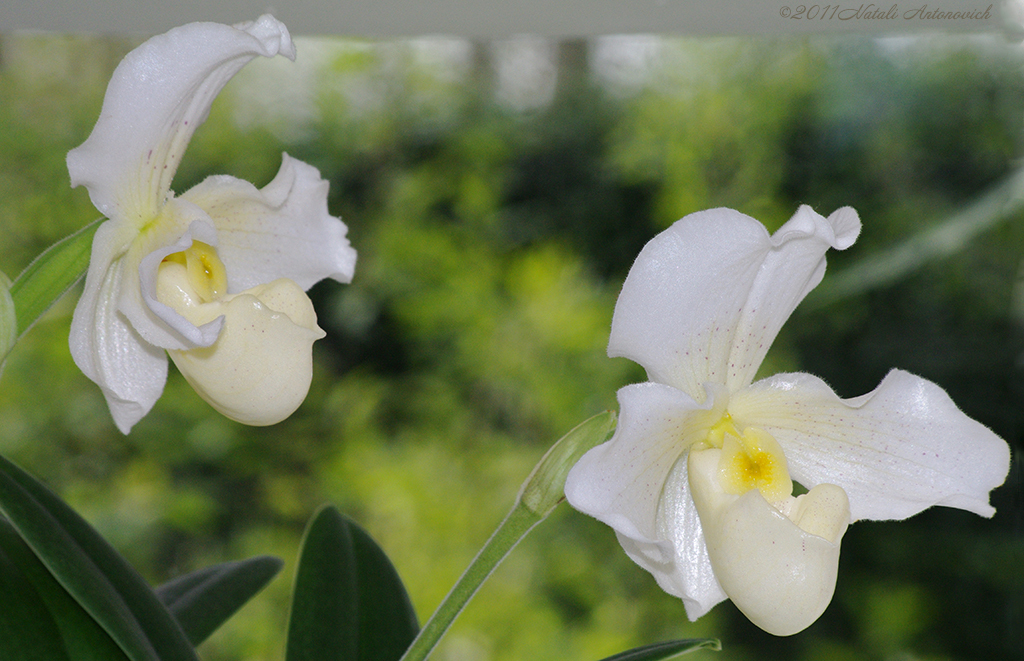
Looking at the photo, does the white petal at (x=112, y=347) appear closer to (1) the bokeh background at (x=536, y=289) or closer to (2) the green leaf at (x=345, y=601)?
(2) the green leaf at (x=345, y=601)

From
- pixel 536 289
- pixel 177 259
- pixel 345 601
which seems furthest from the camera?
pixel 536 289

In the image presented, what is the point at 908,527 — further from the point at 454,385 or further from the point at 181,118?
the point at 181,118

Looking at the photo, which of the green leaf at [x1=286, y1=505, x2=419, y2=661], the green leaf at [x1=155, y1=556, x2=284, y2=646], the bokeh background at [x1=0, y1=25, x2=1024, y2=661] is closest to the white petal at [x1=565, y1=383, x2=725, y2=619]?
the green leaf at [x1=286, y1=505, x2=419, y2=661]

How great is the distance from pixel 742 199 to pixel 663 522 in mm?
1361

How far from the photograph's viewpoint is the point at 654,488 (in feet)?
1.68

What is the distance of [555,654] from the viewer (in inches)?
69.2

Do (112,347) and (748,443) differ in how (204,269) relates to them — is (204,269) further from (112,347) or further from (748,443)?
(748,443)

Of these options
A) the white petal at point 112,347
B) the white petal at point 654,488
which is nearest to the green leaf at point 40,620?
the white petal at point 112,347

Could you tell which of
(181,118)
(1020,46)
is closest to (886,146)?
(1020,46)

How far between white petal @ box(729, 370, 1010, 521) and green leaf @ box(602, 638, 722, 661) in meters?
0.14

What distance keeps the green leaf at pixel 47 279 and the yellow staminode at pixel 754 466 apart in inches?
16.1

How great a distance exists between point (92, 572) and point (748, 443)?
1.46 ft

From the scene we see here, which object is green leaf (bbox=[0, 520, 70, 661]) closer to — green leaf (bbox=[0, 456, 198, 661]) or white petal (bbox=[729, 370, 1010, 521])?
green leaf (bbox=[0, 456, 198, 661])

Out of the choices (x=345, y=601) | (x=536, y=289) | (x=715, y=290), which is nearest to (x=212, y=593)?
(x=345, y=601)
